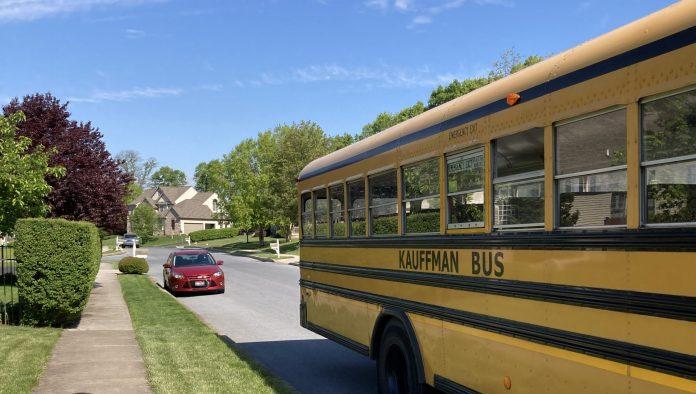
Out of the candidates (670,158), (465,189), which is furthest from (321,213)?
(670,158)

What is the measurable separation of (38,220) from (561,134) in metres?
9.68

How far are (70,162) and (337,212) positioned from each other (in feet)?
48.0

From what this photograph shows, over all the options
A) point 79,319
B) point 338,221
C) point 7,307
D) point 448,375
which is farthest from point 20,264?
point 448,375

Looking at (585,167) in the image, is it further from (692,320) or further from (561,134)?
(692,320)

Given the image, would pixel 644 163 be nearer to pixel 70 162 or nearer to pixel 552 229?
pixel 552 229

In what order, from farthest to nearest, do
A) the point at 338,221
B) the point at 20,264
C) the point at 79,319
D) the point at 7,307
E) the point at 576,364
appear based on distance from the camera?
1. the point at 79,319
2. the point at 7,307
3. the point at 20,264
4. the point at 338,221
5. the point at 576,364

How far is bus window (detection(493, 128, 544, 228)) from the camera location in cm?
420

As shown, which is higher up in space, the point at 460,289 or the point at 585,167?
the point at 585,167

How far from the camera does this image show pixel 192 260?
2186 centimetres

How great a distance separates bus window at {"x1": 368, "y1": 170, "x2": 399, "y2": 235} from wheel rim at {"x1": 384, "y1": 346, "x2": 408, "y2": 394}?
1.14m

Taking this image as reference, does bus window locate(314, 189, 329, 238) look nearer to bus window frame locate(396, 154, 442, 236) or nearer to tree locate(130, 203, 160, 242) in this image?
bus window frame locate(396, 154, 442, 236)

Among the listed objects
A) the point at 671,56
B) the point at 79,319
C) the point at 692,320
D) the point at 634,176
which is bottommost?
the point at 79,319

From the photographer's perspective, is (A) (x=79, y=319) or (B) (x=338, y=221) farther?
(A) (x=79, y=319)

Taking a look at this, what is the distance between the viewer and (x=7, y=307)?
12.0m
